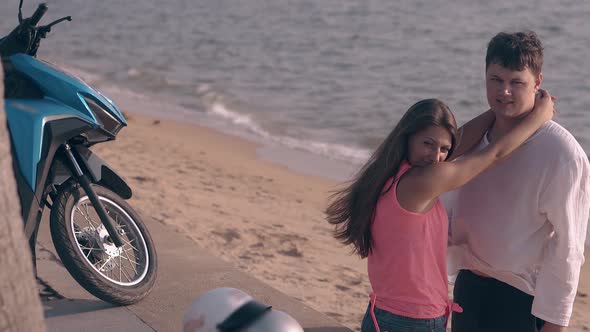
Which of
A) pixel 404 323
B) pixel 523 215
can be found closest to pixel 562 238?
pixel 523 215

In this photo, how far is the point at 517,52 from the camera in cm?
316

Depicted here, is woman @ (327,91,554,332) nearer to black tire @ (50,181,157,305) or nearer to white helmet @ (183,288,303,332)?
white helmet @ (183,288,303,332)

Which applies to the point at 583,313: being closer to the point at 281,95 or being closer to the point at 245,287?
the point at 245,287

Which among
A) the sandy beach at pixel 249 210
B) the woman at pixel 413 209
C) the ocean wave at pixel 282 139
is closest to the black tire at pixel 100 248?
the sandy beach at pixel 249 210

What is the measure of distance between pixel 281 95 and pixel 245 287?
994 cm

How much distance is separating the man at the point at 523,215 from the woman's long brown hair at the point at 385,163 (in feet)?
0.87

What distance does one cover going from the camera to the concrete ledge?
4.22m

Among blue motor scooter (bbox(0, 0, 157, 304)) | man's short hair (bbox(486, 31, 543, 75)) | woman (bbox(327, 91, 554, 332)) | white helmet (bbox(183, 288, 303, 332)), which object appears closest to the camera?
white helmet (bbox(183, 288, 303, 332))

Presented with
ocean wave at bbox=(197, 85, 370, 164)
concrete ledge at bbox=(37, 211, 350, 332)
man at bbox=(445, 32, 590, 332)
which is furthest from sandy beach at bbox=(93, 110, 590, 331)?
man at bbox=(445, 32, 590, 332)

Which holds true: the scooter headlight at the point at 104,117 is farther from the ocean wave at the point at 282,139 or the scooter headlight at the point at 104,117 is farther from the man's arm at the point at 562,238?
the ocean wave at the point at 282,139

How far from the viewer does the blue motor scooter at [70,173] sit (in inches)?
161

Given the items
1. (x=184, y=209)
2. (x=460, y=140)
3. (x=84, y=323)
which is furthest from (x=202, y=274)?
(x=184, y=209)

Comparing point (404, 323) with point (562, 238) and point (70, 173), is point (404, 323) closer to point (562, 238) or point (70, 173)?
point (562, 238)

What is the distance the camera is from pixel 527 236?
3.22 metres
